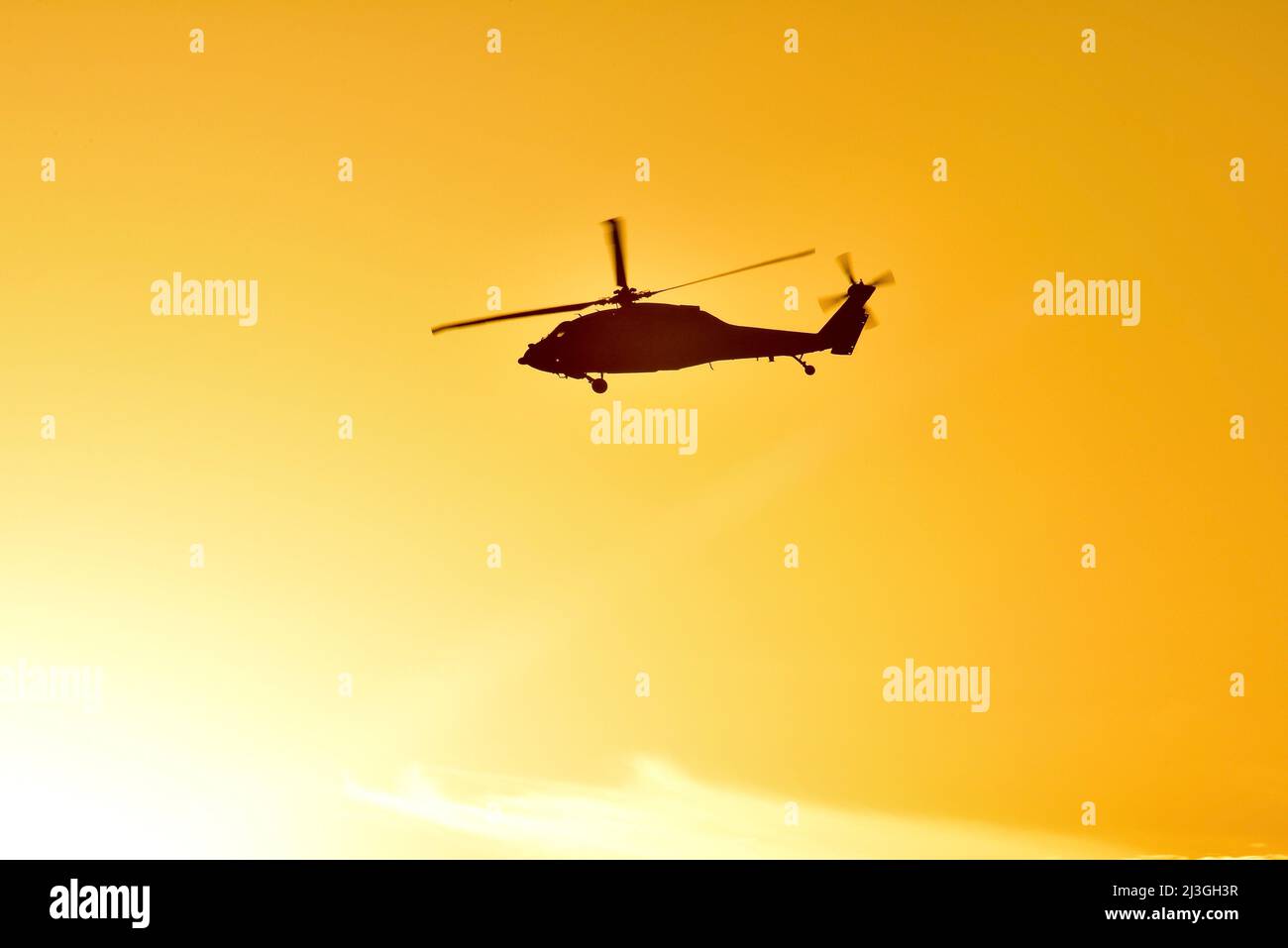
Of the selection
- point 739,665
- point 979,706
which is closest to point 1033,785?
point 979,706

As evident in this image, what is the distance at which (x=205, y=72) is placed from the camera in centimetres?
373

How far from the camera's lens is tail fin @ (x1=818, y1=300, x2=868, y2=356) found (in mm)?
3617

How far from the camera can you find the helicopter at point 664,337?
3590 millimetres

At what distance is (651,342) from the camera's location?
3611mm

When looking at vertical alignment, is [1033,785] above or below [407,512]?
below

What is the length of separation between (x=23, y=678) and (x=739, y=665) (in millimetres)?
2076

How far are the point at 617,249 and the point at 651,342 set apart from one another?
0.29m
